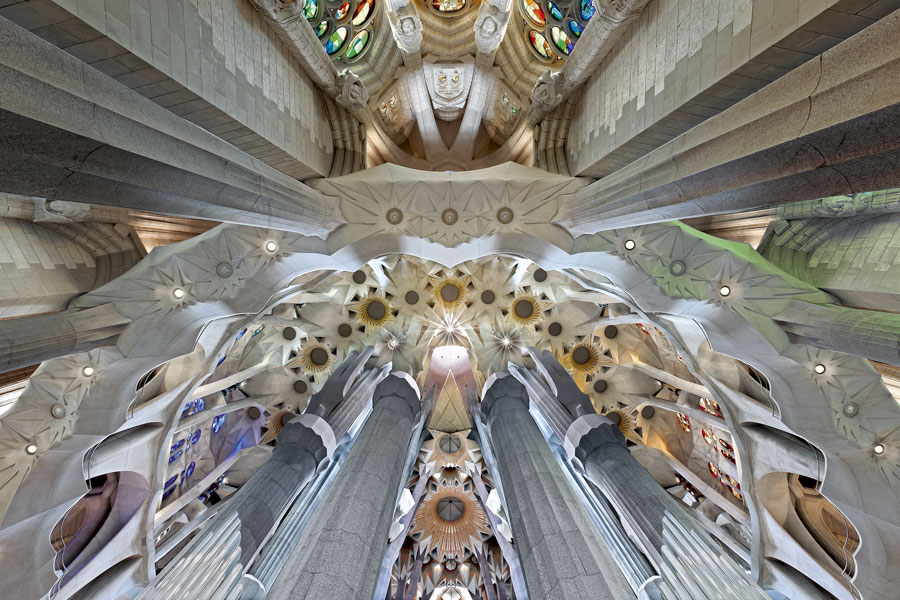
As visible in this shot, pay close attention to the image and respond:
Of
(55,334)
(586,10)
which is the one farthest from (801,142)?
(55,334)

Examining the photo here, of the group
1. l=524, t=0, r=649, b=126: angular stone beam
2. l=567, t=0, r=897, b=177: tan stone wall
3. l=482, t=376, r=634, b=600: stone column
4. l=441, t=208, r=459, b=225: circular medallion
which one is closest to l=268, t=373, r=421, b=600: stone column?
l=482, t=376, r=634, b=600: stone column

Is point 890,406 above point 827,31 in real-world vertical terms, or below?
below

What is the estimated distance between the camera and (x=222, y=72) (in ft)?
17.5

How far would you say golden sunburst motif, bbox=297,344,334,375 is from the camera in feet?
50.5

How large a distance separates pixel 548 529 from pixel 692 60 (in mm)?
7117

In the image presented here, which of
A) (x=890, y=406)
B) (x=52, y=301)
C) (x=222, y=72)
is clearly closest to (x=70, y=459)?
(x=52, y=301)

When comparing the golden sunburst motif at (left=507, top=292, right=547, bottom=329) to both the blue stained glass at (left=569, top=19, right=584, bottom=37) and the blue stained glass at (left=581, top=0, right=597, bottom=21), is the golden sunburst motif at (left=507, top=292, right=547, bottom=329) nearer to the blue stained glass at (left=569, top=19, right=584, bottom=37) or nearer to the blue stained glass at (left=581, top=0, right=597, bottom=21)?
the blue stained glass at (left=569, top=19, right=584, bottom=37)

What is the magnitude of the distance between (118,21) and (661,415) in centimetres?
1771

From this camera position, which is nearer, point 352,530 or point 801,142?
point 801,142

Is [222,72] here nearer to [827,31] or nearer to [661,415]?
[827,31]

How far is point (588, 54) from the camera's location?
7523mm

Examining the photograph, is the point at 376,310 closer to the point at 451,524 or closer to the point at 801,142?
the point at 451,524

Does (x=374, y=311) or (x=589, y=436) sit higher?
(x=374, y=311)

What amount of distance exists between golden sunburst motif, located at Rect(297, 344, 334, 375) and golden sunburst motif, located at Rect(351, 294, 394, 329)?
1879 millimetres
